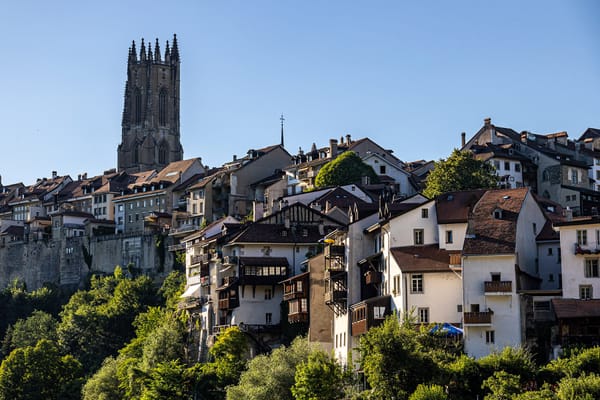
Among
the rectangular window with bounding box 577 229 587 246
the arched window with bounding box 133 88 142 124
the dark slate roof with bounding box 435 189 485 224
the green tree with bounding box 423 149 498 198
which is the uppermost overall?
the arched window with bounding box 133 88 142 124

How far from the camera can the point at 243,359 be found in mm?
87250

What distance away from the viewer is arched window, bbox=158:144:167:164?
19000 cm

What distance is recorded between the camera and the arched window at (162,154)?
623ft

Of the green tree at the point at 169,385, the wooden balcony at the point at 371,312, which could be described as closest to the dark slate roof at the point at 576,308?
the wooden balcony at the point at 371,312

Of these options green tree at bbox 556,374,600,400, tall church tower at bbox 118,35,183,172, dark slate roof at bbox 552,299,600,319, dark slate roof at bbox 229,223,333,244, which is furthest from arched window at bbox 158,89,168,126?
green tree at bbox 556,374,600,400

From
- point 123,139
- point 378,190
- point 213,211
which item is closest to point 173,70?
point 123,139

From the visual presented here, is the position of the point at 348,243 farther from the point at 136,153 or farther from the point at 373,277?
the point at 136,153

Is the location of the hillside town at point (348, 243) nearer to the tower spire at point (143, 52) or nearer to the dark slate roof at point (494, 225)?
the dark slate roof at point (494, 225)

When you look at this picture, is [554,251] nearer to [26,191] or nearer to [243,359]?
[243,359]

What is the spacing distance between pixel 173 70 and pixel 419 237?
416 ft

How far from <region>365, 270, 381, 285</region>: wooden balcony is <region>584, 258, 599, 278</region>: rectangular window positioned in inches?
549

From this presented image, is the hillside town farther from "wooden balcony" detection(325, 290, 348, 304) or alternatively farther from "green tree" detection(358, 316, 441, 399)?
"green tree" detection(358, 316, 441, 399)

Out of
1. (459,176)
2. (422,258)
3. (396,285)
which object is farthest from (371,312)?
(459,176)

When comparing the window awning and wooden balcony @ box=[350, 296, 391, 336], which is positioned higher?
the window awning
